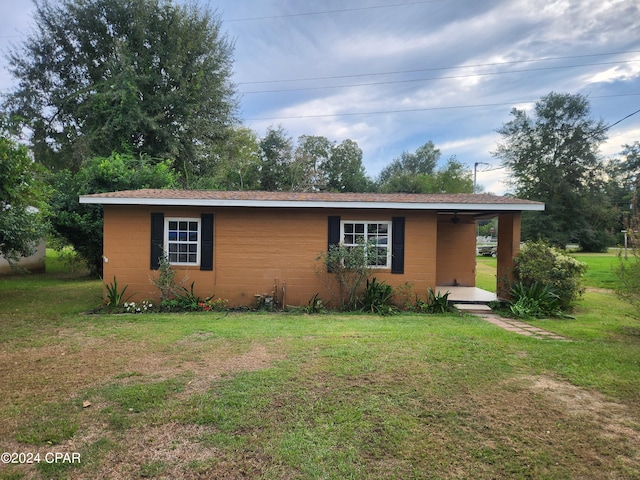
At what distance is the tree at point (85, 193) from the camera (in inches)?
448

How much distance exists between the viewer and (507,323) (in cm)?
693

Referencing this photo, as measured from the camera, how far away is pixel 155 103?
17.5 meters

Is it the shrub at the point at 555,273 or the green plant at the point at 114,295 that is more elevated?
the shrub at the point at 555,273

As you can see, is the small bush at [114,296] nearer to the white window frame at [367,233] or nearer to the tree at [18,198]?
the tree at [18,198]

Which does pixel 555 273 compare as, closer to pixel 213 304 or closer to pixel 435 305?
pixel 435 305

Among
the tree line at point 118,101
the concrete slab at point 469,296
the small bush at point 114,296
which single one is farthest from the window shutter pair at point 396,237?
the tree line at point 118,101

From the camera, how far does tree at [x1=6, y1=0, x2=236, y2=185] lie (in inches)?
Result: 675

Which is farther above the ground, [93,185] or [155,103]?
[155,103]

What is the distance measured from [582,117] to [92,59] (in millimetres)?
37066

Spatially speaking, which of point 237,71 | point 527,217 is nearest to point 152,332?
point 237,71

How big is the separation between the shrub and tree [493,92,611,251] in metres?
25.1

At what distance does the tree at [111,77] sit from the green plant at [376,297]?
13.8 meters

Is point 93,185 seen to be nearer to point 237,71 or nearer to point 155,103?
point 155,103

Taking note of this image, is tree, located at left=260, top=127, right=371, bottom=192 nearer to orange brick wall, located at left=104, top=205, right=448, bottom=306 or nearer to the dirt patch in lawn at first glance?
orange brick wall, located at left=104, top=205, right=448, bottom=306
